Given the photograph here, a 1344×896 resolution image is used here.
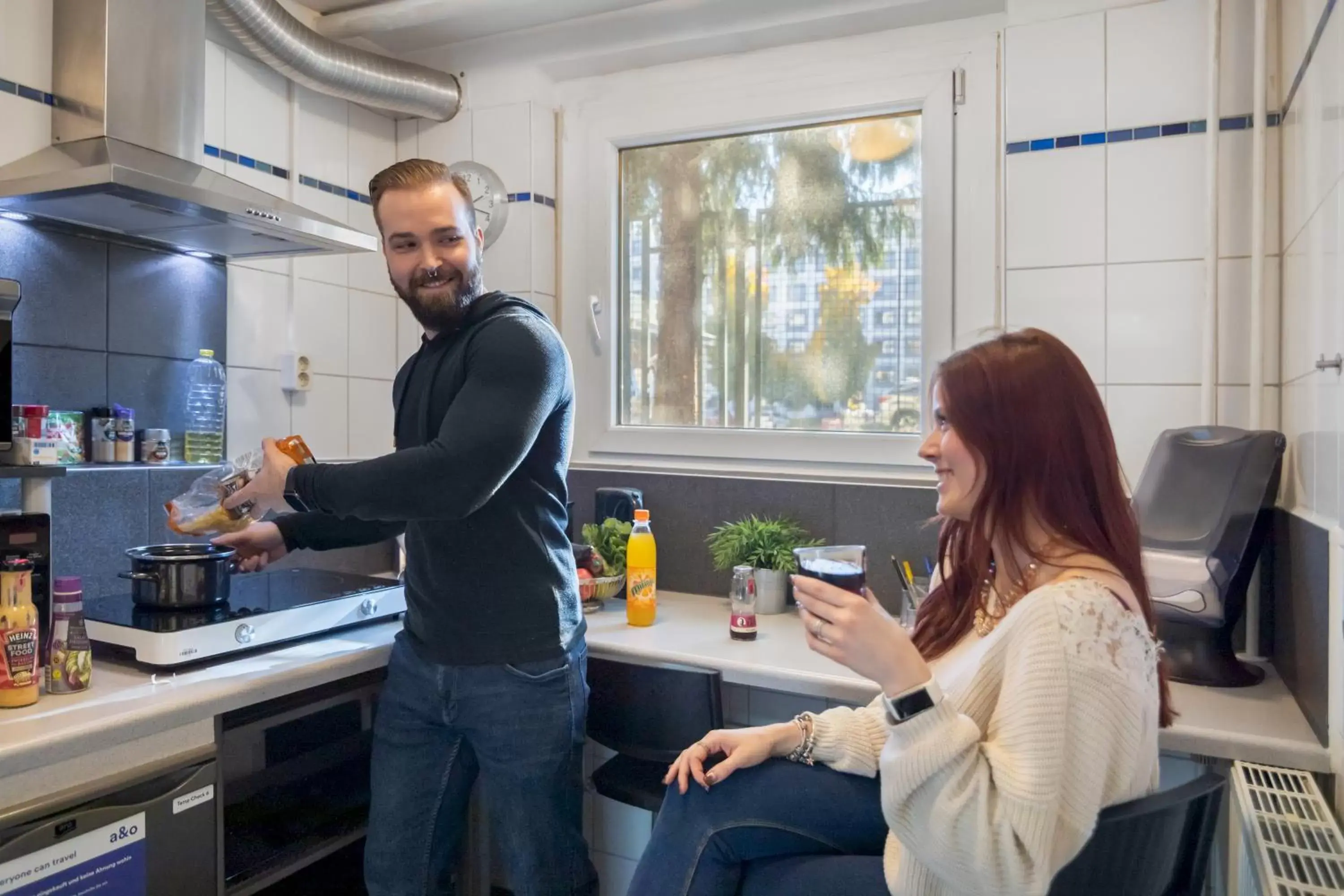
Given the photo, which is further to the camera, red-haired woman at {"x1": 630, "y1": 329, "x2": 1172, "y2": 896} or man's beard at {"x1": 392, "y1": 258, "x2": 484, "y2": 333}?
man's beard at {"x1": 392, "y1": 258, "x2": 484, "y2": 333}

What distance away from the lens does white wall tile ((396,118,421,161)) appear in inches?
103

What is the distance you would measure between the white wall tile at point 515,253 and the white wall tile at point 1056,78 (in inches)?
48.7

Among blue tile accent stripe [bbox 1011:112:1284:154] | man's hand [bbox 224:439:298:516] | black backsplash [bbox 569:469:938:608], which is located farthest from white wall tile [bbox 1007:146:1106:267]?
man's hand [bbox 224:439:298:516]

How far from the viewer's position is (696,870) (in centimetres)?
116

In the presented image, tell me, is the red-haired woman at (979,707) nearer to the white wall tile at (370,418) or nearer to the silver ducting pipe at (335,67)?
the white wall tile at (370,418)

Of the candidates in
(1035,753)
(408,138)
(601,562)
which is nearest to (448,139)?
(408,138)

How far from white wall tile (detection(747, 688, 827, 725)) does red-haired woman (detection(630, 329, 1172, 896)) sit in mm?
765

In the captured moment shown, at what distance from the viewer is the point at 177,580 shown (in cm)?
157

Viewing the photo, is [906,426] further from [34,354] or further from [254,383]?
[34,354]

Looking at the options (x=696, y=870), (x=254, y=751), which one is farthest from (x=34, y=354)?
(x=696, y=870)

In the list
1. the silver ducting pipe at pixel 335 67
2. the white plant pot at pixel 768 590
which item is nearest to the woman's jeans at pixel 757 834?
the white plant pot at pixel 768 590

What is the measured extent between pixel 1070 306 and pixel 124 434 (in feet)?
6.50

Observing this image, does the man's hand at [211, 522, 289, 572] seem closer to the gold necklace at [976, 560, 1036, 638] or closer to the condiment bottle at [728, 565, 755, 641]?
the condiment bottle at [728, 565, 755, 641]

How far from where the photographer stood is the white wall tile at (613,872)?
216cm
